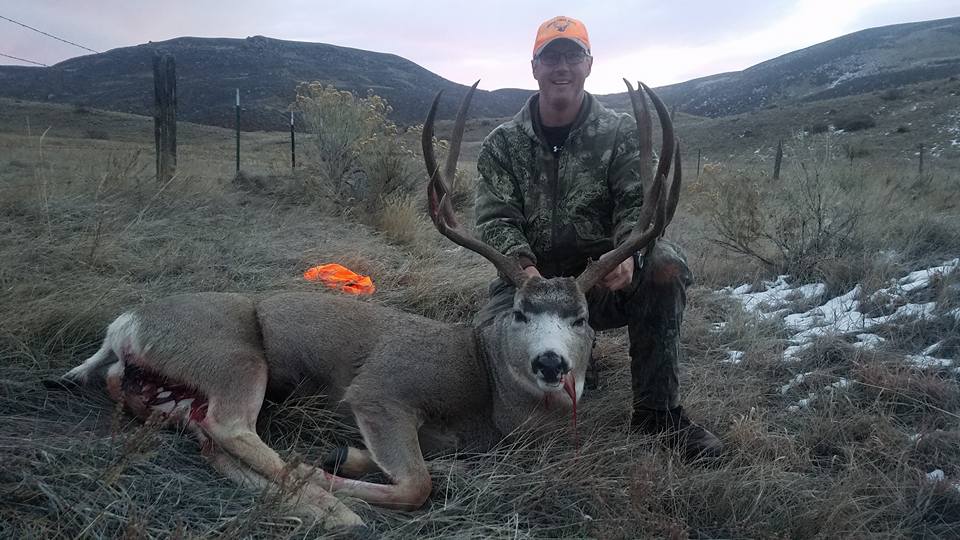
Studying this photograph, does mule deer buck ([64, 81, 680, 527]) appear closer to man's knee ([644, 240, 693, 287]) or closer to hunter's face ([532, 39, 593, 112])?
man's knee ([644, 240, 693, 287])

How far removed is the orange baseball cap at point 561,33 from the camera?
13.1ft

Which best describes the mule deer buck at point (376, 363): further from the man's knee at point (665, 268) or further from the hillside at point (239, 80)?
the hillside at point (239, 80)

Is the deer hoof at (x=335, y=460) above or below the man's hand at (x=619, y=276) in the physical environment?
below

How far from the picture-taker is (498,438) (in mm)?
3195

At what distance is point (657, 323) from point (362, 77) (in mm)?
63301

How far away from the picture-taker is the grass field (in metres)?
2.39

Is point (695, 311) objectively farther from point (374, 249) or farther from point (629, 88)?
point (374, 249)

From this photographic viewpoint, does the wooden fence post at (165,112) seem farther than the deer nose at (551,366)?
Yes

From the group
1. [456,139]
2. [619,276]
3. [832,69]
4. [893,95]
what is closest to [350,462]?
[619,276]

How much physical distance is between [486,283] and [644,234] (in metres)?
2.48

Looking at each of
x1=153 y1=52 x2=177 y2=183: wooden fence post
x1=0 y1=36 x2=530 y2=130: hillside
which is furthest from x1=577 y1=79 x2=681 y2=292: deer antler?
x1=0 y1=36 x2=530 y2=130: hillside

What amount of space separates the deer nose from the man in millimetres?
767

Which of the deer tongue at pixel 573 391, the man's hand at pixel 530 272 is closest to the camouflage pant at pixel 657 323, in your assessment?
the man's hand at pixel 530 272

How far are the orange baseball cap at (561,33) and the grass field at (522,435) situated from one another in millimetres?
1965
